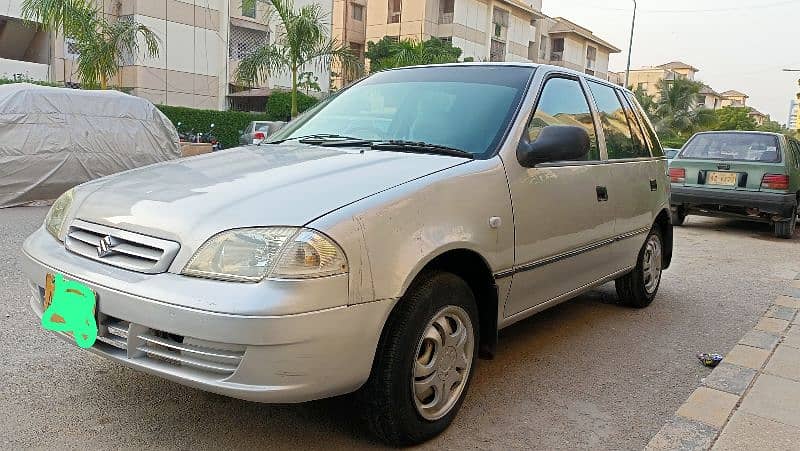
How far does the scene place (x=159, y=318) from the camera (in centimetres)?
219

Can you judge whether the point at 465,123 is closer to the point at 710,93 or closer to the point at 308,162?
the point at 308,162

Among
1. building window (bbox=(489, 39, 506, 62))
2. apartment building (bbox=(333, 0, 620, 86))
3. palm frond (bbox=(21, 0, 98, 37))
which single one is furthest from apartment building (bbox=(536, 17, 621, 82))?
palm frond (bbox=(21, 0, 98, 37))

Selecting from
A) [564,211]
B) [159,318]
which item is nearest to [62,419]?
[159,318]

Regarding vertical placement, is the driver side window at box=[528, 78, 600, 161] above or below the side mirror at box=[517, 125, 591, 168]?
above

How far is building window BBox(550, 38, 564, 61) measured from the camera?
56781 millimetres

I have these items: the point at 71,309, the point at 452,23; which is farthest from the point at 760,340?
the point at 452,23

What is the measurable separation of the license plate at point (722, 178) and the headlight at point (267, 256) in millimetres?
8933

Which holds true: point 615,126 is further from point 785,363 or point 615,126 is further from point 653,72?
point 653,72

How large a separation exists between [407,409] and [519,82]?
1.89 metres

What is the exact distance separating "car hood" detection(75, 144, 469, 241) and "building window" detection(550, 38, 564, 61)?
56.8 meters

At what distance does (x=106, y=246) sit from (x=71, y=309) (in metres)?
0.28

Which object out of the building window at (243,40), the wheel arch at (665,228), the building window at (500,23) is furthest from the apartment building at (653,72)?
the wheel arch at (665,228)

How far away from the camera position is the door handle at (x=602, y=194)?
12.8 ft

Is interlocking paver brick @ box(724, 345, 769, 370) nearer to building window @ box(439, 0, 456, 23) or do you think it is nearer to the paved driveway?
the paved driveway
